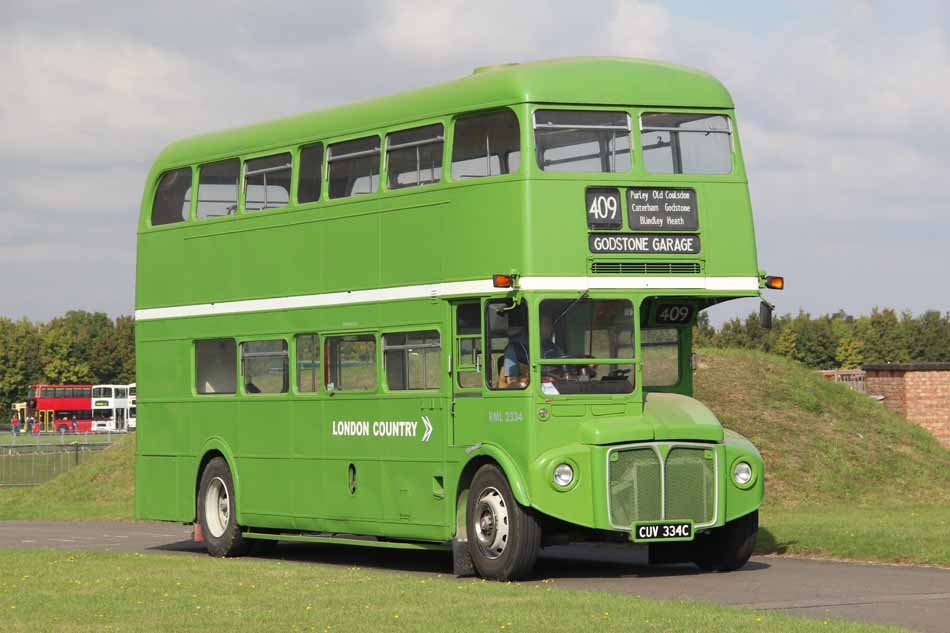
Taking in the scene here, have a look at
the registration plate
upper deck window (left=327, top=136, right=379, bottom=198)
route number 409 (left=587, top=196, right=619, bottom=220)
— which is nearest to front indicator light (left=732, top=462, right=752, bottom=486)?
the registration plate

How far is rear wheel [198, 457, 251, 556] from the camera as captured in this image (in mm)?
22125

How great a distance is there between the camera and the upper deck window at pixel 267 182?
20.9 m

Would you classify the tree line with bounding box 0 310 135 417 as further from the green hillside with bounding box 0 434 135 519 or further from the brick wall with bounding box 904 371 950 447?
the brick wall with bounding box 904 371 950 447

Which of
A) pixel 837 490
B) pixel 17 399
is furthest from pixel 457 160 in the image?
pixel 17 399

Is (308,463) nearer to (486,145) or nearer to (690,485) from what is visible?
(486,145)

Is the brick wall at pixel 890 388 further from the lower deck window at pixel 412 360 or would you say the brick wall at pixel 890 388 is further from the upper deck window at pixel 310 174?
the lower deck window at pixel 412 360

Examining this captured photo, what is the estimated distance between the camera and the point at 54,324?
146875 millimetres

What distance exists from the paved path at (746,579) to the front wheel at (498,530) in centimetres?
47

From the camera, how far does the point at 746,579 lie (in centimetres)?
1697

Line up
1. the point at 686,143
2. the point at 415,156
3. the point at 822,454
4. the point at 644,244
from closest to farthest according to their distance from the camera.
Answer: the point at 644,244, the point at 686,143, the point at 415,156, the point at 822,454

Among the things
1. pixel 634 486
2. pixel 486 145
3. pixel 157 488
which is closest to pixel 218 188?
pixel 157 488

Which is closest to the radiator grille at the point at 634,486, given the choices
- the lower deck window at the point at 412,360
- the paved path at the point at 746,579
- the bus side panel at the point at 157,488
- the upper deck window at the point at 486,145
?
the paved path at the point at 746,579

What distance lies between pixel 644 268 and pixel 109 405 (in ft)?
363

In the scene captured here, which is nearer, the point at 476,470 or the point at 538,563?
the point at 476,470
